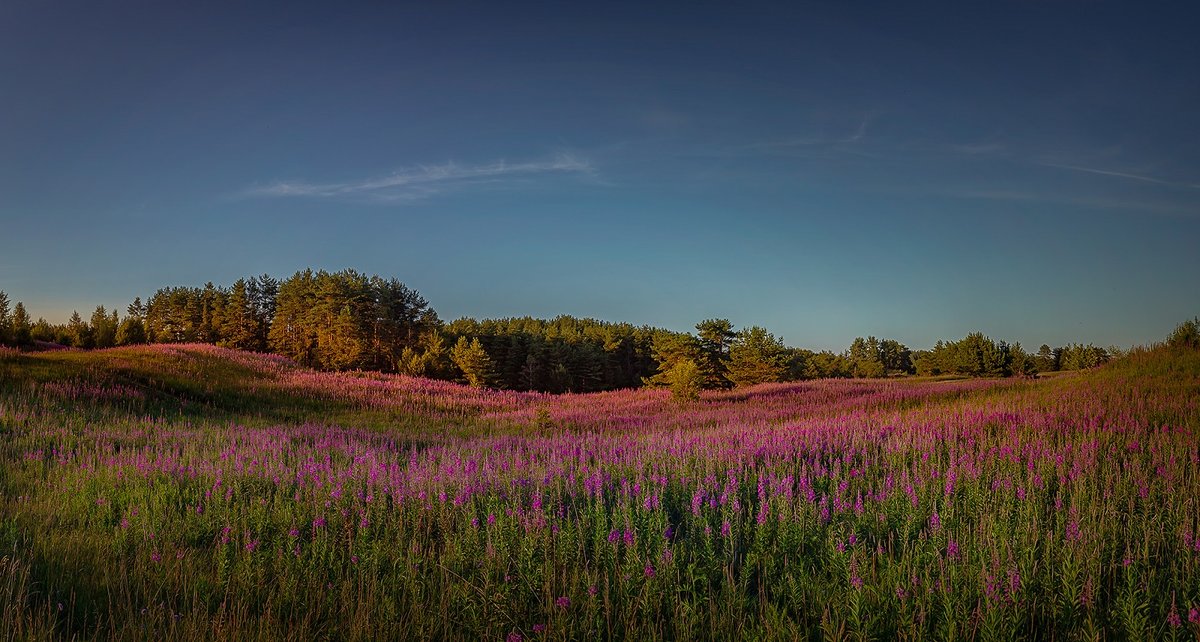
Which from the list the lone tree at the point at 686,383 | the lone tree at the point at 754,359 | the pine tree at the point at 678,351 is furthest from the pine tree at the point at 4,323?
the lone tree at the point at 754,359

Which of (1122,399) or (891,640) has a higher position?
(1122,399)

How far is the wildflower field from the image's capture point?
3.39 meters

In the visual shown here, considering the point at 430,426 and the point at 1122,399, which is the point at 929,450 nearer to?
the point at 1122,399

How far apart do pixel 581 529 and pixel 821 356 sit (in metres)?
94.8

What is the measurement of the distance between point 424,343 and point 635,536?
202 ft

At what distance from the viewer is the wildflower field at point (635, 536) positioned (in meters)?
3.39

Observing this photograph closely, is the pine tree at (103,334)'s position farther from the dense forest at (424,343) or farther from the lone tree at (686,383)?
the lone tree at (686,383)

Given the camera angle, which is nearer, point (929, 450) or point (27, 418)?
point (929, 450)

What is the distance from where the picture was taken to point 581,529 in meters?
4.59

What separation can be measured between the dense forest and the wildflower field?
31.8 m

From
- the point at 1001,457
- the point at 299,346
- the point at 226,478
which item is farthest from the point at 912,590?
the point at 299,346

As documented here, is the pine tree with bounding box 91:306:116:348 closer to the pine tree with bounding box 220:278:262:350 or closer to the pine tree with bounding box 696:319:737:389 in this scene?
the pine tree with bounding box 220:278:262:350

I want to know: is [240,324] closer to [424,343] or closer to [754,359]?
[424,343]

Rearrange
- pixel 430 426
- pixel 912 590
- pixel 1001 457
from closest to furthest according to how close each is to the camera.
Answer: pixel 912 590 < pixel 1001 457 < pixel 430 426
